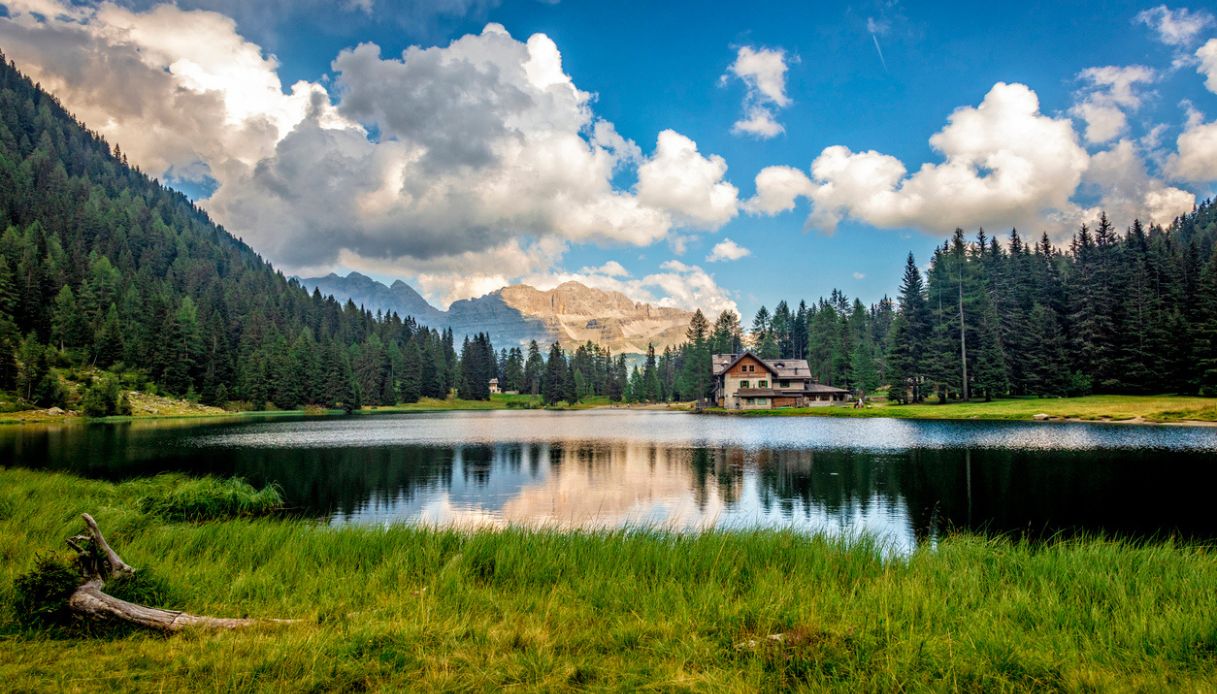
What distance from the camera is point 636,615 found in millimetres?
6750

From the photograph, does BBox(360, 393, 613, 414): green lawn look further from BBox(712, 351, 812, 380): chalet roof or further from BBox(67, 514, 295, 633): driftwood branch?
BBox(67, 514, 295, 633): driftwood branch

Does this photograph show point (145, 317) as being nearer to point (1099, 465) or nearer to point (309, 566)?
point (309, 566)

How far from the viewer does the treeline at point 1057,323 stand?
63.1 meters

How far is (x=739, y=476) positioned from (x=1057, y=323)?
80334 millimetres

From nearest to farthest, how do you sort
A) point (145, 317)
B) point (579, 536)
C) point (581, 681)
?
point (581, 681) → point (579, 536) → point (145, 317)

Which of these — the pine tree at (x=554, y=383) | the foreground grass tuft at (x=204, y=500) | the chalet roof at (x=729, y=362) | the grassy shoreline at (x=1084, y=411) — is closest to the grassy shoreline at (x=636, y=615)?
the foreground grass tuft at (x=204, y=500)

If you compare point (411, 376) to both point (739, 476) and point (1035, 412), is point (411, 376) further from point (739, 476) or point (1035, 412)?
point (739, 476)

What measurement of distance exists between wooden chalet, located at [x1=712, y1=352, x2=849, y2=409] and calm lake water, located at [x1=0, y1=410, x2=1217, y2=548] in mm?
46113

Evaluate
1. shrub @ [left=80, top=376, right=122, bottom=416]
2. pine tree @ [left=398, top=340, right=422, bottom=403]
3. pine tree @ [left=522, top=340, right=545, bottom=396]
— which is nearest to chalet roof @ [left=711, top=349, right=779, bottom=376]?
pine tree @ [left=522, top=340, right=545, bottom=396]

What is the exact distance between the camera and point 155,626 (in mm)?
6074

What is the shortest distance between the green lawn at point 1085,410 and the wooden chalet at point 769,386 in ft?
52.3

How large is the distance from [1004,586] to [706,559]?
4176 mm

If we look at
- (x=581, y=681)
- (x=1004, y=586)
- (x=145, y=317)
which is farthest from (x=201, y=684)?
(x=145, y=317)

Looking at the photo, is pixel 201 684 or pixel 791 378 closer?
pixel 201 684
